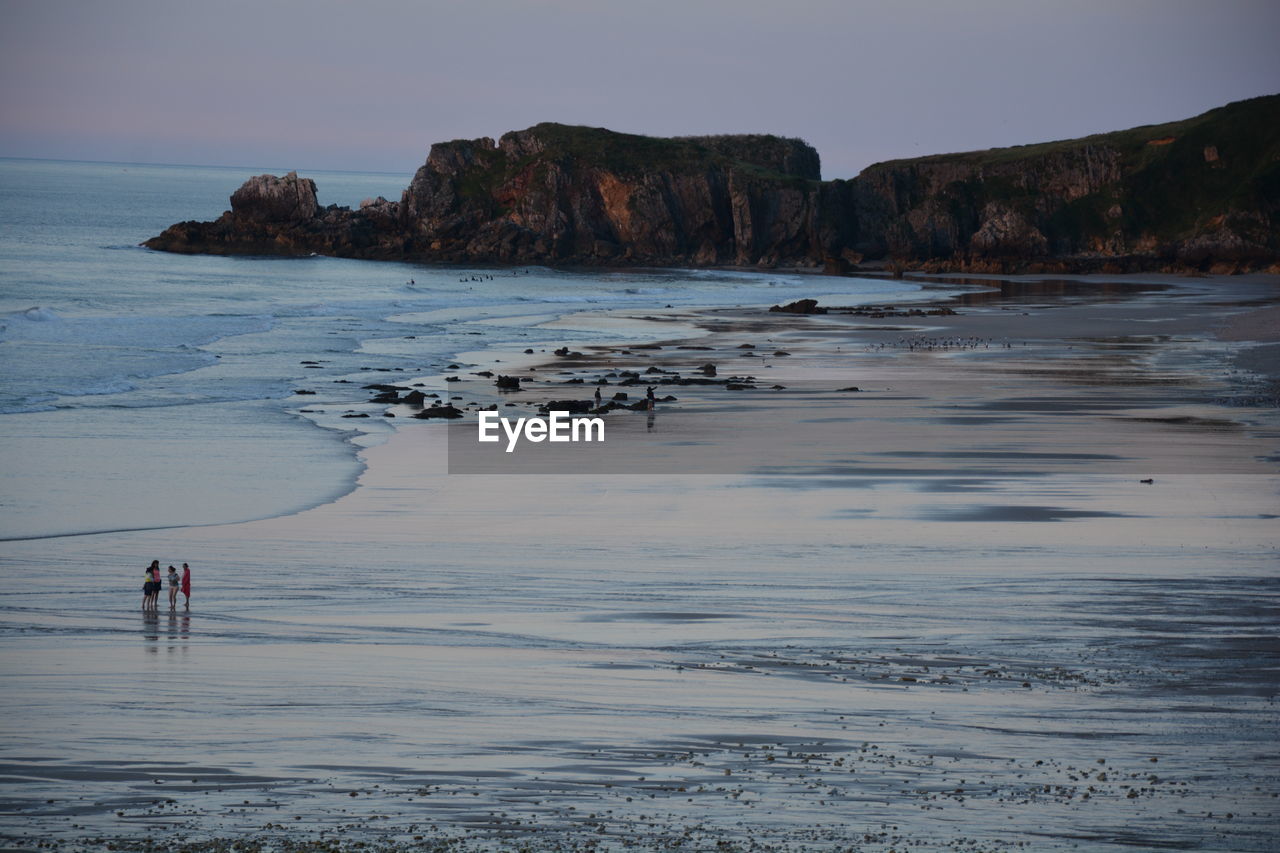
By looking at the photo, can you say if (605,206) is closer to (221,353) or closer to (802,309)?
(802,309)

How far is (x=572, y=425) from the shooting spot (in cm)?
2992

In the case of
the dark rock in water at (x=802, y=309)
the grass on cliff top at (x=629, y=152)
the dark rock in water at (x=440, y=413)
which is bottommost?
the dark rock in water at (x=440, y=413)

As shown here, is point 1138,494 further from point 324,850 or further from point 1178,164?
point 1178,164

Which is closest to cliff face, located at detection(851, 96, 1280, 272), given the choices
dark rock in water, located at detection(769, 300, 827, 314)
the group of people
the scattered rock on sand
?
dark rock in water, located at detection(769, 300, 827, 314)

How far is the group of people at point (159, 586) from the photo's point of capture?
1515cm

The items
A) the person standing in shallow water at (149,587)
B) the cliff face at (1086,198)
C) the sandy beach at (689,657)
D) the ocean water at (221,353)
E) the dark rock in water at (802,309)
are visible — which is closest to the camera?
the sandy beach at (689,657)

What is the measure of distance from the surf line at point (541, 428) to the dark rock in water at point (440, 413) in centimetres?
65

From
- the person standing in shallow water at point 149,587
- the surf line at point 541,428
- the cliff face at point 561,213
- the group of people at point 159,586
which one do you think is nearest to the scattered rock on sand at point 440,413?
the surf line at point 541,428

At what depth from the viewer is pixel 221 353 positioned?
155ft

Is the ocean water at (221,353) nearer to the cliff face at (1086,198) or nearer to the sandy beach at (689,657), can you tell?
the sandy beach at (689,657)

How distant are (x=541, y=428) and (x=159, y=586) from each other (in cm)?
1467

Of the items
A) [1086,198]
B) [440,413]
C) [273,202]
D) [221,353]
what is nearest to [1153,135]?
[1086,198]

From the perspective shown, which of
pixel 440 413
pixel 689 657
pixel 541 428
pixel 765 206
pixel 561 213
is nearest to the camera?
pixel 689 657

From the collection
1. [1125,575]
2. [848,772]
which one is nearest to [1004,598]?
[1125,575]
